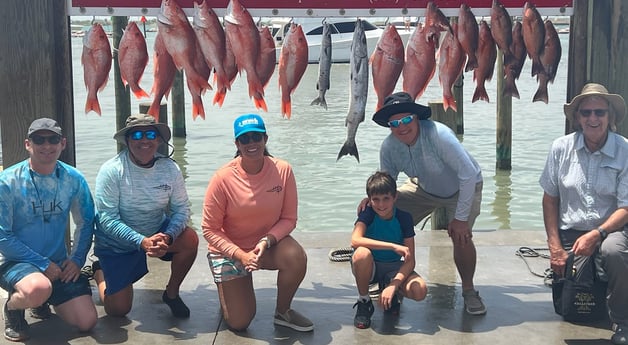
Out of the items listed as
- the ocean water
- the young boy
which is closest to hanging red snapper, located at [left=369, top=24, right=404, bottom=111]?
the young boy

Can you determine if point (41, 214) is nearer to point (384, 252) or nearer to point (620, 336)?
point (384, 252)

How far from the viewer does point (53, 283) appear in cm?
432

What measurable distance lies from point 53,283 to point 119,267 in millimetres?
411

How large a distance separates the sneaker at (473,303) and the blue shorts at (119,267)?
6.15 feet

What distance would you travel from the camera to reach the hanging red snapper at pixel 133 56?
4.67m

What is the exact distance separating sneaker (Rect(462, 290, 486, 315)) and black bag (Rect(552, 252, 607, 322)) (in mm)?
479

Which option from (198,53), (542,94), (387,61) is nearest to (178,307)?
(198,53)

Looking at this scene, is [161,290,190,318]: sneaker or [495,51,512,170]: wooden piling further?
[495,51,512,170]: wooden piling

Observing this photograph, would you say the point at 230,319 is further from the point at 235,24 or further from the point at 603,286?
the point at 603,286

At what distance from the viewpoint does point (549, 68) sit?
193 inches

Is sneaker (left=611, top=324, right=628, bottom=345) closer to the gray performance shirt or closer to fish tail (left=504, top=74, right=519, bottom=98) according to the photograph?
the gray performance shirt

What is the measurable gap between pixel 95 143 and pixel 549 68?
1444 cm

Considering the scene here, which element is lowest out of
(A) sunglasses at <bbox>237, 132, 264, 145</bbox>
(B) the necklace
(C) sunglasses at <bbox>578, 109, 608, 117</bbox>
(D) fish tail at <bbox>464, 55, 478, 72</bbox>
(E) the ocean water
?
(E) the ocean water

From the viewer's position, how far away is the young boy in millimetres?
4414
